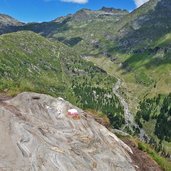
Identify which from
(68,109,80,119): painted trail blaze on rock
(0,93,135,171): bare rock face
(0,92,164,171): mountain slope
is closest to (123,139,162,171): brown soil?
(0,92,164,171): mountain slope

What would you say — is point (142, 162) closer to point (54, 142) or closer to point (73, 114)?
point (73, 114)

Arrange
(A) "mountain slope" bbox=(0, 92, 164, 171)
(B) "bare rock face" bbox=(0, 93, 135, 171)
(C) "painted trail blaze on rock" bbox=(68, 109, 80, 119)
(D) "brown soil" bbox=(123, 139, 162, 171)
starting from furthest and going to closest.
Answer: (C) "painted trail blaze on rock" bbox=(68, 109, 80, 119), (D) "brown soil" bbox=(123, 139, 162, 171), (A) "mountain slope" bbox=(0, 92, 164, 171), (B) "bare rock face" bbox=(0, 93, 135, 171)

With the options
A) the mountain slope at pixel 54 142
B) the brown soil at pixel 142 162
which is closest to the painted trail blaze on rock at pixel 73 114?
the mountain slope at pixel 54 142

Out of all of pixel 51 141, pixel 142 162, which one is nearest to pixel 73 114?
pixel 51 141

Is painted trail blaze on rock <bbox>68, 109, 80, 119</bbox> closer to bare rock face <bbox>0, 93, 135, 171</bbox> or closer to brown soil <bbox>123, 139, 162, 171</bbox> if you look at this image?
bare rock face <bbox>0, 93, 135, 171</bbox>

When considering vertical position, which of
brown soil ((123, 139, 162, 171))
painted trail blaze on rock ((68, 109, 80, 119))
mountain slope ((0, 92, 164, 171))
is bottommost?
brown soil ((123, 139, 162, 171))

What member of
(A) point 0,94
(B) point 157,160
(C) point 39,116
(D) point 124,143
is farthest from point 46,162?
(A) point 0,94
